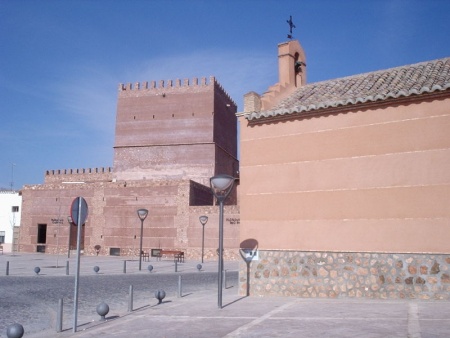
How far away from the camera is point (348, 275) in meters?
10.7

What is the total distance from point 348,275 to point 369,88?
5.08 m

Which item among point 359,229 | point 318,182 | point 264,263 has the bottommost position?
point 264,263

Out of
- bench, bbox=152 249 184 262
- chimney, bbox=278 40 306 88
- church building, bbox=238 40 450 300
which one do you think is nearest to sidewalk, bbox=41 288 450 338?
church building, bbox=238 40 450 300

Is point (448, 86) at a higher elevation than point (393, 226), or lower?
higher

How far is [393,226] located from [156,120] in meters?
35.7

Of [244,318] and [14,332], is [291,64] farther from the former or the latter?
[14,332]

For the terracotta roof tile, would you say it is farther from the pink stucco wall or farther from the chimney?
the chimney

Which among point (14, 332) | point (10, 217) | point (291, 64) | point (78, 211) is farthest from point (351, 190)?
point (10, 217)

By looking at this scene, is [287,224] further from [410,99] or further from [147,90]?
[147,90]

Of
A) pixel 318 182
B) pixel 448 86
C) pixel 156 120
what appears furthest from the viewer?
pixel 156 120

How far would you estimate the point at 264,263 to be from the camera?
464 inches

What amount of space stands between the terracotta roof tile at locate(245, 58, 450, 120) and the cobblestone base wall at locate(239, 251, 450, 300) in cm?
371

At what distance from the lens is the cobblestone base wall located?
9.99m

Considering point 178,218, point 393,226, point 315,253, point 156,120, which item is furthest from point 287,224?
point 156,120
